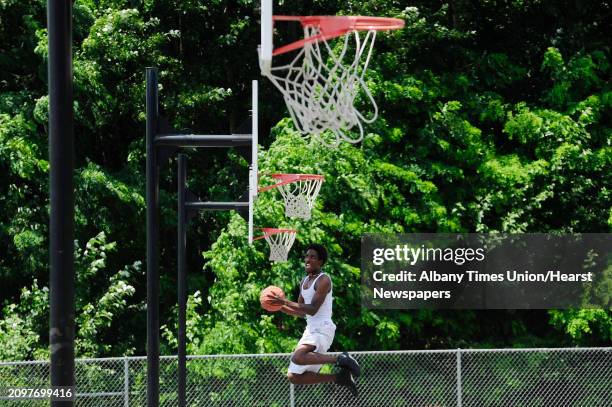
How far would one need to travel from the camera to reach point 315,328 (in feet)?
30.8

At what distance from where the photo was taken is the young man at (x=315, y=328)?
9055 mm

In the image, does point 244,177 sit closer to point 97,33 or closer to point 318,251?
point 97,33

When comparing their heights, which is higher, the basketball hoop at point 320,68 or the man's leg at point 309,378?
the basketball hoop at point 320,68

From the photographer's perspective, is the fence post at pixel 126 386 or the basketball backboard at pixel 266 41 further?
the fence post at pixel 126 386

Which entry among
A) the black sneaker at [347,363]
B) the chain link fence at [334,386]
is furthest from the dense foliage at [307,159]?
the black sneaker at [347,363]

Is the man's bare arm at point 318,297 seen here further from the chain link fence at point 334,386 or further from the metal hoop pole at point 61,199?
the chain link fence at point 334,386

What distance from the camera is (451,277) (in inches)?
771

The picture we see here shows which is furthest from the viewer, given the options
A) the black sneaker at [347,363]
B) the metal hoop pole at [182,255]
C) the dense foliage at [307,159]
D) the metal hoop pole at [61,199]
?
the dense foliage at [307,159]

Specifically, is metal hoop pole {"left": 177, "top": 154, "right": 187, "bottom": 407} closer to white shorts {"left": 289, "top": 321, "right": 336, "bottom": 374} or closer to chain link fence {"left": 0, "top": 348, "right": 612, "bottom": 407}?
white shorts {"left": 289, "top": 321, "right": 336, "bottom": 374}

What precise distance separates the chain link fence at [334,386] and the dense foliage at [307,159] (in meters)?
1.37

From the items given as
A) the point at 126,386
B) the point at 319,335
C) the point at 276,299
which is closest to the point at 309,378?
the point at 319,335

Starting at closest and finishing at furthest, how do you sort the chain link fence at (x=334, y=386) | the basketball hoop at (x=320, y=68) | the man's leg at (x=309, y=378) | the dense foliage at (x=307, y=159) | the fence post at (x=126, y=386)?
the basketball hoop at (x=320, y=68) < the man's leg at (x=309, y=378) < the fence post at (x=126, y=386) < the chain link fence at (x=334, y=386) < the dense foliage at (x=307, y=159)

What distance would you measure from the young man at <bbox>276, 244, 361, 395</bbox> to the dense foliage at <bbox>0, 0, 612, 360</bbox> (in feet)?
25.7

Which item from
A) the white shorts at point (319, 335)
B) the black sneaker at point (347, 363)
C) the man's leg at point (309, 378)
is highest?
the white shorts at point (319, 335)
